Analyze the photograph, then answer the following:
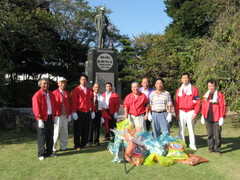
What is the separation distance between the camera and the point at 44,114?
4617 mm

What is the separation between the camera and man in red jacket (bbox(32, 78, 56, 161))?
454cm

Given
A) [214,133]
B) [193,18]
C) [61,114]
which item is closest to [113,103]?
[61,114]

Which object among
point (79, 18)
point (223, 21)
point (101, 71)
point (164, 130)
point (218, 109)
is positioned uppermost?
point (79, 18)

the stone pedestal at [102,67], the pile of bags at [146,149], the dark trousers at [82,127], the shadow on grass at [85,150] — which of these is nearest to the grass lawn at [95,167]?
the shadow on grass at [85,150]

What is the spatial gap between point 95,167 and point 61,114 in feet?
4.75

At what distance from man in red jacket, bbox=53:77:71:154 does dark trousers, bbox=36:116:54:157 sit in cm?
25

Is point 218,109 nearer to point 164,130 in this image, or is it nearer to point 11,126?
point 164,130

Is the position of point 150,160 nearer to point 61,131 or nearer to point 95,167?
point 95,167

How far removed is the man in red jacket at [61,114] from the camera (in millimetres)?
5055

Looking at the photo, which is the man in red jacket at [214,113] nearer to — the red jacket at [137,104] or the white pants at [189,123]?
the white pants at [189,123]

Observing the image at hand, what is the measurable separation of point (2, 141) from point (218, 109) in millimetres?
5420

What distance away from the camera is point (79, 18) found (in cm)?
1861

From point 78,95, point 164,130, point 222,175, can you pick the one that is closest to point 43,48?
point 78,95

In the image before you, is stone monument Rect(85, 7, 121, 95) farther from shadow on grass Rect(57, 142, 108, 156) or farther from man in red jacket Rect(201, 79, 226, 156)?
man in red jacket Rect(201, 79, 226, 156)
